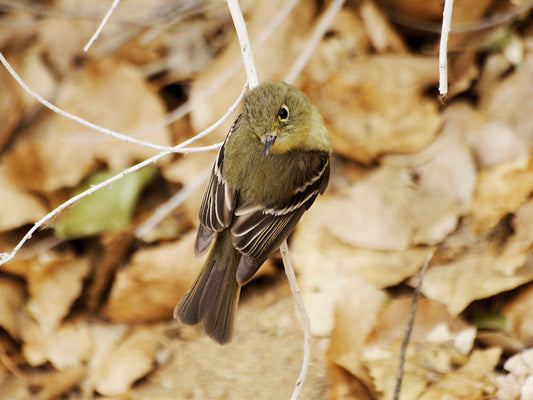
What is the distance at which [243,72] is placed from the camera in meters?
3.58

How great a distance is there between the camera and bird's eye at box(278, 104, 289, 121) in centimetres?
249

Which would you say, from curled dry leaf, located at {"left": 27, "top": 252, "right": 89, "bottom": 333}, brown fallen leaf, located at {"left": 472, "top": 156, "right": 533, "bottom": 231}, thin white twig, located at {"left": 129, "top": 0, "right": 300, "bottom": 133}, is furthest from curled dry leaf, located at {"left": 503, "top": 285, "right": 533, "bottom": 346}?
curled dry leaf, located at {"left": 27, "top": 252, "right": 89, "bottom": 333}

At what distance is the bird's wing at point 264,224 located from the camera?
256 centimetres

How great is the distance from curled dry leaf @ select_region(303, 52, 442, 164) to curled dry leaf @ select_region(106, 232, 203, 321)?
948 millimetres

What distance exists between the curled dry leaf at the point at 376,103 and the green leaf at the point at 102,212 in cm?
109

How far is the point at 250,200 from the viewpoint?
2.70m

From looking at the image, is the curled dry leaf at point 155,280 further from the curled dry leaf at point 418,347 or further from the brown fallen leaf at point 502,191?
the brown fallen leaf at point 502,191

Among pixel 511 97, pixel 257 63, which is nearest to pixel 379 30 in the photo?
pixel 257 63

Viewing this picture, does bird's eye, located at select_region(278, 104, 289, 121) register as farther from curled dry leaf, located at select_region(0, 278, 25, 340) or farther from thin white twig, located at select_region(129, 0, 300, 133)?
curled dry leaf, located at select_region(0, 278, 25, 340)

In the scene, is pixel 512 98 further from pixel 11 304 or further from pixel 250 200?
pixel 11 304

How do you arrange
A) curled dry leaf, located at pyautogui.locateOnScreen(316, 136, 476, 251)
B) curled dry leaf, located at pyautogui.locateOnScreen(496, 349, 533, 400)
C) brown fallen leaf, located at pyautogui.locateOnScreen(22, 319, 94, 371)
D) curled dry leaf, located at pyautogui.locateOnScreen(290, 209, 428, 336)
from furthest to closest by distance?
brown fallen leaf, located at pyautogui.locateOnScreen(22, 319, 94, 371) → curled dry leaf, located at pyautogui.locateOnScreen(316, 136, 476, 251) → curled dry leaf, located at pyautogui.locateOnScreen(290, 209, 428, 336) → curled dry leaf, located at pyautogui.locateOnScreen(496, 349, 533, 400)

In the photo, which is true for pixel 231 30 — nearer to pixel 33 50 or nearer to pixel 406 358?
pixel 33 50

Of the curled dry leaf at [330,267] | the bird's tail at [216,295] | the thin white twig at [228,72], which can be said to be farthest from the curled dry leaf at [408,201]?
the thin white twig at [228,72]

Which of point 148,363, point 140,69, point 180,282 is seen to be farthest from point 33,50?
point 148,363
